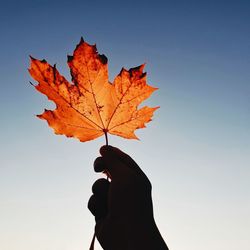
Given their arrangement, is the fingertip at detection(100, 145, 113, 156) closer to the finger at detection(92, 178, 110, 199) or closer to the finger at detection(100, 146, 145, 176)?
the finger at detection(100, 146, 145, 176)

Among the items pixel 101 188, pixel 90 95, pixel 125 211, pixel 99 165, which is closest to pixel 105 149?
pixel 99 165

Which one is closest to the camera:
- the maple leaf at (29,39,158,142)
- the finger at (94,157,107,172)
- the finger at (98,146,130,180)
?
the finger at (98,146,130,180)

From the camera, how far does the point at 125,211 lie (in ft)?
4.30

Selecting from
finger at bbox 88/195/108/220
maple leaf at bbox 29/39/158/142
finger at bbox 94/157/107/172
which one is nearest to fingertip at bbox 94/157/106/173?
finger at bbox 94/157/107/172

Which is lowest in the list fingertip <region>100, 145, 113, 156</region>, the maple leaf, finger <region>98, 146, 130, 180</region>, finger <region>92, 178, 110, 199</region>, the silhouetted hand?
the silhouetted hand

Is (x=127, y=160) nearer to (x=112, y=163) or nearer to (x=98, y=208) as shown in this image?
(x=112, y=163)

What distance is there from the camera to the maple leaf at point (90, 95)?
7.09ft

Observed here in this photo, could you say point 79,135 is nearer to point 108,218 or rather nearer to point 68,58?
point 68,58

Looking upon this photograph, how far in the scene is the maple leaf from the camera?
2.16 metres

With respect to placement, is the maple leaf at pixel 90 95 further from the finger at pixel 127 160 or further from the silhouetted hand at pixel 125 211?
the silhouetted hand at pixel 125 211

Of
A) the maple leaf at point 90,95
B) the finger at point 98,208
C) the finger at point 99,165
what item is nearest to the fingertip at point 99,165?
the finger at point 99,165

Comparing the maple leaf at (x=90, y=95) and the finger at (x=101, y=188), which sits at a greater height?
the maple leaf at (x=90, y=95)

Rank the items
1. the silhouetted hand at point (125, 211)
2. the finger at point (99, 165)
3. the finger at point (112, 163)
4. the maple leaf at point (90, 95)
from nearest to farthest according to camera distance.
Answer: the silhouetted hand at point (125, 211)
the finger at point (112, 163)
the finger at point (99, 165)
the maple leaf at point (90, 95)

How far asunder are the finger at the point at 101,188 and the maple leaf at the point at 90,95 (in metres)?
0.76
